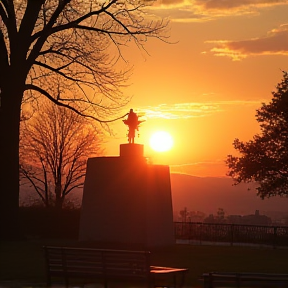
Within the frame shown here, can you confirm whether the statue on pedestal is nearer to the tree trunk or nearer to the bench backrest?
the tree trunk

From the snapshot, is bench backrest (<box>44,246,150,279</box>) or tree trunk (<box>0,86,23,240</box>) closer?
bench backrest (<box>44,246,150,279</box>)

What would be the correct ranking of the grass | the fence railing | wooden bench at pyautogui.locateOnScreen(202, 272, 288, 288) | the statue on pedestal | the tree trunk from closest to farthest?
wooden bench at pyautogui.locateOnScreen(202, 272, 288, 288) < the grass < the tree trunk < the statue on pedestal < the fence railing

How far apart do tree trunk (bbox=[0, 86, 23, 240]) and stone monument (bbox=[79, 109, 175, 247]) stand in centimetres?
288

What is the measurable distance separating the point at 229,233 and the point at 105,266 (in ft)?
81.3

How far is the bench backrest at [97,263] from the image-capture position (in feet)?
52.2

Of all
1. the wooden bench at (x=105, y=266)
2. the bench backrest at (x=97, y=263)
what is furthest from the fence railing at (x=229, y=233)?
the bench backrest at (x=97, y=263)

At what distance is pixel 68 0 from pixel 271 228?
1652cm

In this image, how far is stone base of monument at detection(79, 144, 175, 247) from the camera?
2991 centimetres

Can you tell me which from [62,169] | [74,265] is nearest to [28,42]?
[74,265]

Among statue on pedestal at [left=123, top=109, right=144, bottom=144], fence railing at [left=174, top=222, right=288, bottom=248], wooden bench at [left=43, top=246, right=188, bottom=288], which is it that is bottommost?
wooden bench at [left=43, top=246, right=188, bottom=288]

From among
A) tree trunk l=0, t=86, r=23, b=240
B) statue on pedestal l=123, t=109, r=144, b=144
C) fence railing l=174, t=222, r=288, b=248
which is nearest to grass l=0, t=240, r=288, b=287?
tree trunk l=0, t=86, r=23, b=240

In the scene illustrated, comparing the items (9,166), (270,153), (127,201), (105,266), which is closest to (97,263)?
(105,266)

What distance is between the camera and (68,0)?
31922 millimetres

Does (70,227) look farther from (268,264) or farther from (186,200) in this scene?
(186,200)
